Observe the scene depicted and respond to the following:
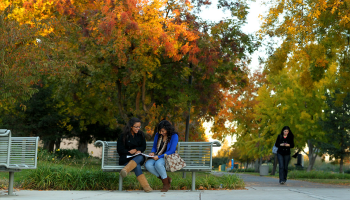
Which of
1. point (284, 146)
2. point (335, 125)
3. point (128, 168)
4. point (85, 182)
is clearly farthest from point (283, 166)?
point (335, 125)

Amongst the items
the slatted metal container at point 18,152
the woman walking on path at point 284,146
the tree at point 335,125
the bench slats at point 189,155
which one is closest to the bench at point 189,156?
the bench slats at point 189,155

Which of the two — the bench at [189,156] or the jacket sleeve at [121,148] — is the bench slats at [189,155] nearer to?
the bench at [189,156]

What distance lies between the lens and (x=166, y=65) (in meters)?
15.3

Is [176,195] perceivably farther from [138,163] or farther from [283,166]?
[283,166]

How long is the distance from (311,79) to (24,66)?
9609mm

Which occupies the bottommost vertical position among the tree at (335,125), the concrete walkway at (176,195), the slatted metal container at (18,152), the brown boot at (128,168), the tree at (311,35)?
the concrete walkway at (176,195)

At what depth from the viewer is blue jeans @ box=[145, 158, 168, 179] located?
7.87 m

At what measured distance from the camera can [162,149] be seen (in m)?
8.28

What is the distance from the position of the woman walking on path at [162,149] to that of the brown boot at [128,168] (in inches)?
12.3

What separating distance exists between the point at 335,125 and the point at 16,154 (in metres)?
21.9

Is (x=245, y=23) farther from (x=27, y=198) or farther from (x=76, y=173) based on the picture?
(x=27, y=198)

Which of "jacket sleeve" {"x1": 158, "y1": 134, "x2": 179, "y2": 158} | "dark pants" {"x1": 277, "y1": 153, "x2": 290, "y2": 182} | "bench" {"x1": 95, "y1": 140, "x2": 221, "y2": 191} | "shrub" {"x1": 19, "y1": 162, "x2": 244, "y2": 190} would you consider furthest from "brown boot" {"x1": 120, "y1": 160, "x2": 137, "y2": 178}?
"dark pants" {"x1": 277, "y1": 153, "x2": 290, "y2": 182}

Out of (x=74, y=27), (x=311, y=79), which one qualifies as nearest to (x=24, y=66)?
(x=74, y=27)

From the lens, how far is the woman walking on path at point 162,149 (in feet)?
26.0
